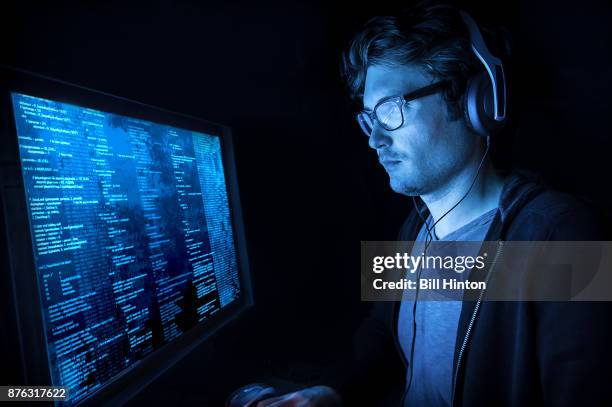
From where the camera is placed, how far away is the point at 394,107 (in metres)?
0.85

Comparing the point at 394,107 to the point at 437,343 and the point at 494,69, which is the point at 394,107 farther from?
the point at 437,343

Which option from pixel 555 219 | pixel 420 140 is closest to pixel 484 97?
pixel 420 140

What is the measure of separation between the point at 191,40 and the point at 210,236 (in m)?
0.59

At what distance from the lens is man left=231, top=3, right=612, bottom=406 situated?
62cm

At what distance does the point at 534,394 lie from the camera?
0.67m

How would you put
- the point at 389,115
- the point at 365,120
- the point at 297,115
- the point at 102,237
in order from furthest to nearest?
1. the point at 297,115
2. the point at 365,120
3. the point at 389,115
4. the point at 102,237

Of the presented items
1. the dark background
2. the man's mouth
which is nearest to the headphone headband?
the dark background

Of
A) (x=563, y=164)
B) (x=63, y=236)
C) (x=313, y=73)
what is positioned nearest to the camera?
(x=63, y=236)

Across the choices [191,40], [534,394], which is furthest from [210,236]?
[534,394]

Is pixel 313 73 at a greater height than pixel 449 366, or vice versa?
pixel 313 73

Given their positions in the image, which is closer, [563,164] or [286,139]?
[563,164]

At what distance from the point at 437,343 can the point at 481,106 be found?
58 centimetres

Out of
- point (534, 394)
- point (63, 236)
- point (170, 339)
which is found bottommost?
point (534, 394)

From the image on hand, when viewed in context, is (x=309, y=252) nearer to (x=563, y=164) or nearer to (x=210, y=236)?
(x=210, y=236)
